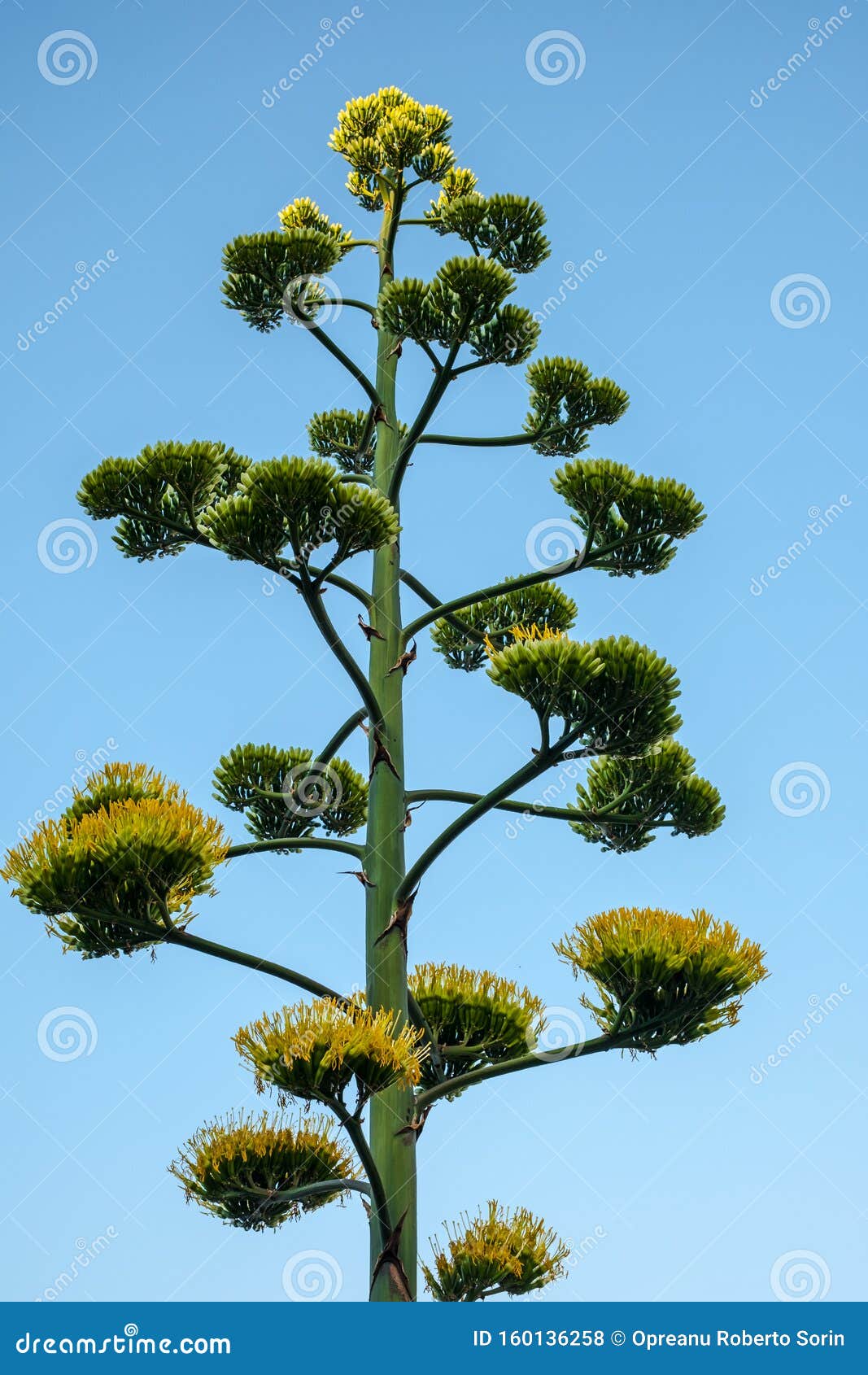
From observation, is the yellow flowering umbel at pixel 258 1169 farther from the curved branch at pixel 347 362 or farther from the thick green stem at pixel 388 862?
the curved branch at pixel 347 362

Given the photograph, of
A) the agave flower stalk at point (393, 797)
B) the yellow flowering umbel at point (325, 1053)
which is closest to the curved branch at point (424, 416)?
the agave flower stalk at point (393, 797)

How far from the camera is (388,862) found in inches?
246

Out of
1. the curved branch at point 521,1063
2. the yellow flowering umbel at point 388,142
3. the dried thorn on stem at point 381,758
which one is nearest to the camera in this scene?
the curved branch at point 521,1063

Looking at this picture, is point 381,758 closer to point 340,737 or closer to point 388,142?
point 340,737

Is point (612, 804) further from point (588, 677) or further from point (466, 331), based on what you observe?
point (466, 331)

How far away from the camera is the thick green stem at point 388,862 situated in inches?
217

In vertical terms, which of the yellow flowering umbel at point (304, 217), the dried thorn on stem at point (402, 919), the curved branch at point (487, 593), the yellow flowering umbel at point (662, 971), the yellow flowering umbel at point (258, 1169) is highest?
the yellow flowering umbel at point (304, 217)

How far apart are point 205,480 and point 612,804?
2.98 meters

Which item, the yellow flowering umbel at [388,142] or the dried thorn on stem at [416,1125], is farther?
the yellow flowering umbel at [388,142]

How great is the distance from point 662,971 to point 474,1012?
1.56m

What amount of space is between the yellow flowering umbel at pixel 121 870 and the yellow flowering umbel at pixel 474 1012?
1938mm

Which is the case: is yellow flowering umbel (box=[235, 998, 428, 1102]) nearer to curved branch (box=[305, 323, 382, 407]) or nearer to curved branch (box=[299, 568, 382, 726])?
curved branch (box=[299, 568, 382, 726])

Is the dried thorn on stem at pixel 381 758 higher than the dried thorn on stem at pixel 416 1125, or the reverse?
the dried thorn on stem at pixel 381 758
